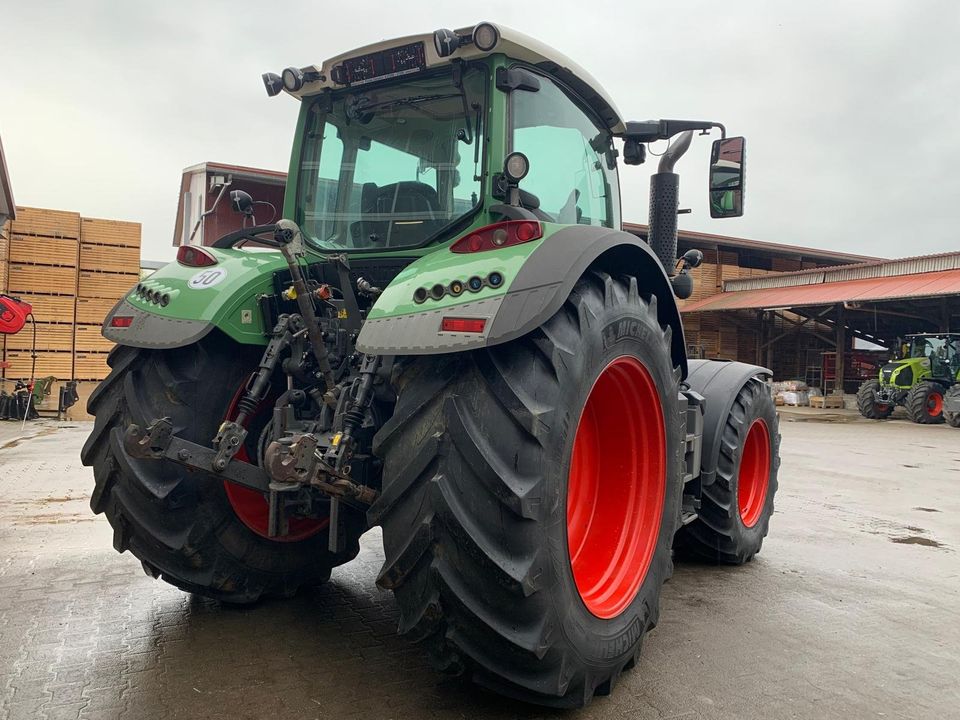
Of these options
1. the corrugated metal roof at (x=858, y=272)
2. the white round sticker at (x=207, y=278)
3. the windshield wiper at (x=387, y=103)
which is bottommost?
the white round sticker at (x=207, y=278)

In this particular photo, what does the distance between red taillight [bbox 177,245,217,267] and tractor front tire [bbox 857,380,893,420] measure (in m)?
19.4

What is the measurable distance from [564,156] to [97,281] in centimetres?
1376

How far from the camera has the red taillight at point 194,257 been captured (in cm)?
326

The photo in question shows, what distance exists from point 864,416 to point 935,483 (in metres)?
12.2

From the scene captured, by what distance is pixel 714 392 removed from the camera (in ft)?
14.8

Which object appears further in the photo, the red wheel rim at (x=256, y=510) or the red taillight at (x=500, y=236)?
the red wheel rim at (x=256, y=510)

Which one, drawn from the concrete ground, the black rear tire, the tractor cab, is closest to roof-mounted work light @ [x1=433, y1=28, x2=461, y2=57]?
the concrete ground

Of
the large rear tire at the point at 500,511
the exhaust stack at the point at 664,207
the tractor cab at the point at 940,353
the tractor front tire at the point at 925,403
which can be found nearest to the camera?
the large rear tire at the point at 500,511

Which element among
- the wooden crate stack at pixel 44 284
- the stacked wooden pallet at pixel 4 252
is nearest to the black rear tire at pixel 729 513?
the wooden crate stack at pixel 44 284

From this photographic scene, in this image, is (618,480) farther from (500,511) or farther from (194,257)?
(194,257)

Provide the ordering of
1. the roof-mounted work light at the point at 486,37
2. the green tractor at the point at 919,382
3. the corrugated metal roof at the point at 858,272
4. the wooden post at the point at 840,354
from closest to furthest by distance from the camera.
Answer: the roof-mounted work light at the point at 486,37 < the green tractor at the point at 919,382 < the corrugated metal roof at the point at 858,272 < the wooden post at the point at 840,354

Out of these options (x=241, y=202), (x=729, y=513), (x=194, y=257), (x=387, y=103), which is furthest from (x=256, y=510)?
(x=729, y=513)

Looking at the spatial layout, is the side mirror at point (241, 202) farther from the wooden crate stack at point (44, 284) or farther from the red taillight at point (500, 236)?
the wooden crate stack at point (44, 284)

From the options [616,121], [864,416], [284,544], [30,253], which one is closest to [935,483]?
[616,121]
